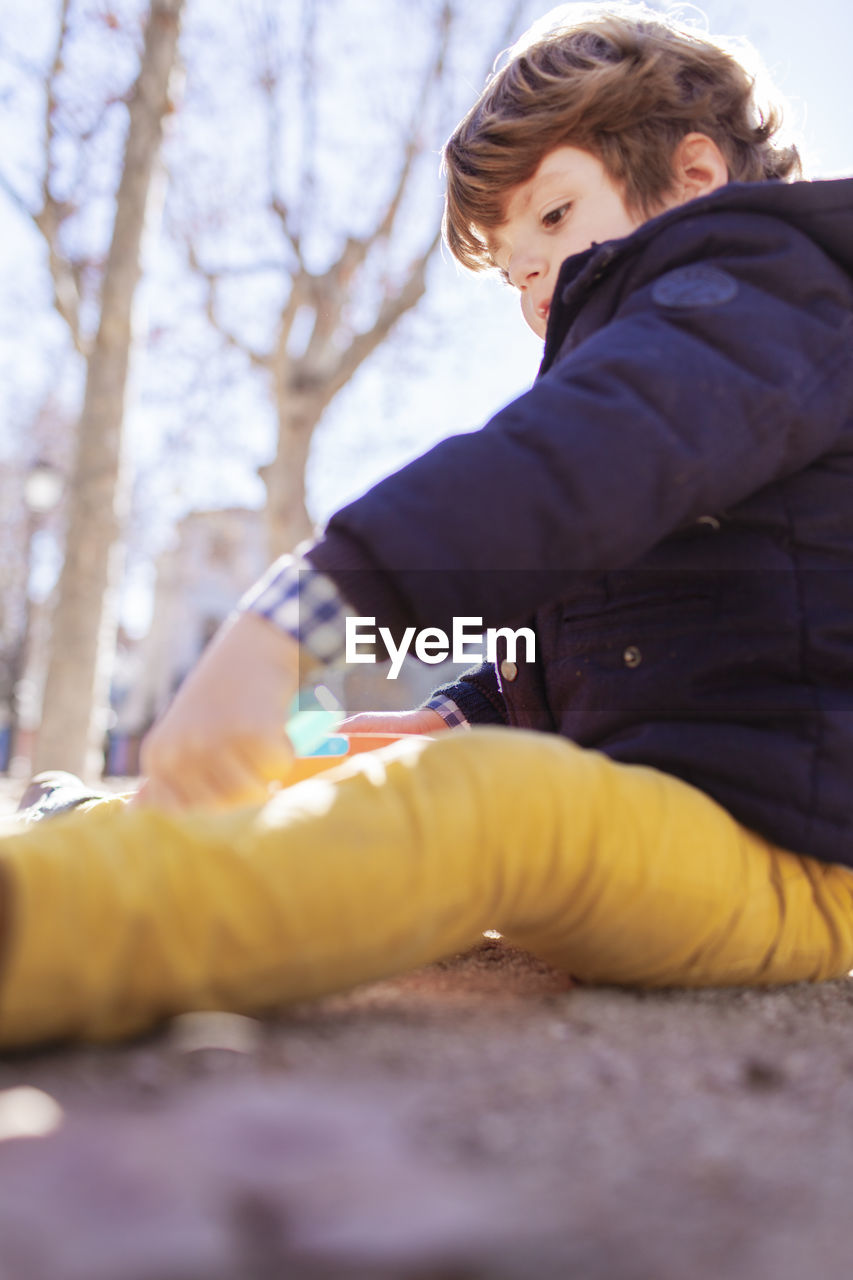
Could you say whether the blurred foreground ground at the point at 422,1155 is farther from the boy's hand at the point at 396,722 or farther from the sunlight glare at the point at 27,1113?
the boy's hand at the point at 396,722

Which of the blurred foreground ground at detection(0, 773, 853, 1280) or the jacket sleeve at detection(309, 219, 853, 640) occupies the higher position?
the jacket sleeve at detection(309, 219, 853, 640)

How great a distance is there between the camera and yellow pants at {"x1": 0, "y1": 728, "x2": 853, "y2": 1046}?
2.00 ft

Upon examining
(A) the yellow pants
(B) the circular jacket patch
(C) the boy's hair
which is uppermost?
(C) the boy's hair

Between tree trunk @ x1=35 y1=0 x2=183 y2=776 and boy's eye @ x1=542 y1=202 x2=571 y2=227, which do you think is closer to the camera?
boy's eye @ x1=542 y1=202 x2=571 y2=227

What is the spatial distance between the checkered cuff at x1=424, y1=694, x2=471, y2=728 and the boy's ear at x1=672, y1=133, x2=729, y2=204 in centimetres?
88

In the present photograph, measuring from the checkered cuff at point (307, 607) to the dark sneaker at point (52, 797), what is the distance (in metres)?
0.85

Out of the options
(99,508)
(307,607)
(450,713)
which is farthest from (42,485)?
(307,607)

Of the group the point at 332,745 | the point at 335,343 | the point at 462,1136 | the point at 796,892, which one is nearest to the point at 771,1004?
the point at 796,892

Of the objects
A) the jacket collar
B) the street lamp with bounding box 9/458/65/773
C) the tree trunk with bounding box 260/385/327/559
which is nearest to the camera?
the jacket collar

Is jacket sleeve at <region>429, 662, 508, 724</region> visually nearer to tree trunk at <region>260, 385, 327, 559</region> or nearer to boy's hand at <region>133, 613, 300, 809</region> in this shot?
boy's hand at <region>133, 613, 300, 809</region>

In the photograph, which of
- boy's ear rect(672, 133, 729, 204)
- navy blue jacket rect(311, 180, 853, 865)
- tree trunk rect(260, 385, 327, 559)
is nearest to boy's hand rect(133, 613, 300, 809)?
navy blue jacket rect(311, 180, 853, 865)

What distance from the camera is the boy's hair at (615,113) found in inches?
61.1

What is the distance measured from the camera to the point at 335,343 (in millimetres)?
7953

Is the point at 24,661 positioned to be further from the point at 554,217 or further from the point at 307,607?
the point at 307,607
